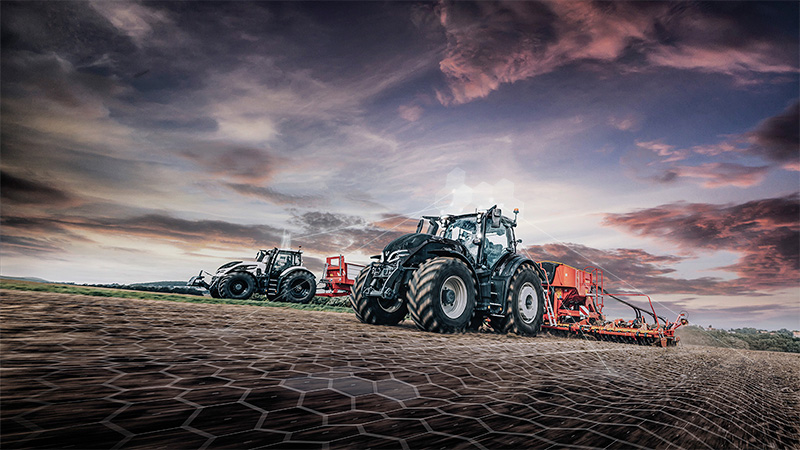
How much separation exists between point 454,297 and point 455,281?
0.28 metres

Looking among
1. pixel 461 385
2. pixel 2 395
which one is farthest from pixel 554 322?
pixel 2 395

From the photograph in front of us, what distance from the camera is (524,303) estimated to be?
24.2 feet

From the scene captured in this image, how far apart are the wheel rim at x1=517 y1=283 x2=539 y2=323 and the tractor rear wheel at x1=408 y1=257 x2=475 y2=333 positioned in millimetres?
1904

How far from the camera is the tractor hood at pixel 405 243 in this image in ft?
20.6

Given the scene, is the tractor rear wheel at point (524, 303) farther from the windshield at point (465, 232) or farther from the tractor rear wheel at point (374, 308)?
the tractor rear wheel at point (374, 308)

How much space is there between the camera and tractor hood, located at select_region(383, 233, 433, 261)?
20.6ft

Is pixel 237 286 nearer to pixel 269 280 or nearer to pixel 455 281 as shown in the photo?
pixel 269 280

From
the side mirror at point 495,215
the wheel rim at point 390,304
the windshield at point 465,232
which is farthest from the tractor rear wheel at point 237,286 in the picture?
the side mirror at point 495,215

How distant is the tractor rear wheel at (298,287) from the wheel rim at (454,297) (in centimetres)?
774

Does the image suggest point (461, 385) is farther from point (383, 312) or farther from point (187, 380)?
point (383, 312)

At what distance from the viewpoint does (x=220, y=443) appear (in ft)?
3.22

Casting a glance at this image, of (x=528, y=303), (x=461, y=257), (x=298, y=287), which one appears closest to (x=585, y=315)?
(x=528, y=303)

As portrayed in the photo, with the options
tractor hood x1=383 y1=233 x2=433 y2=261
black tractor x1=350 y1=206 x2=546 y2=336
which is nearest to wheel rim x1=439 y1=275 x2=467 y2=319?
black tractor x1=350 y1=206 x2=546 y2=336

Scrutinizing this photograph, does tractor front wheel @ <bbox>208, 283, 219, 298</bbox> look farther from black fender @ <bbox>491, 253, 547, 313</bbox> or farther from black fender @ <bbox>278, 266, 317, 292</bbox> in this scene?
black fender @ <bbox>491, 253, 547, 313</bbox>
